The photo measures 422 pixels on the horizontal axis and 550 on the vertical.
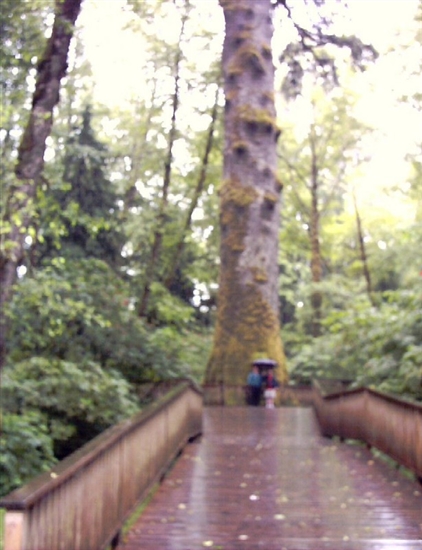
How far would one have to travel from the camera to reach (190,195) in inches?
1156

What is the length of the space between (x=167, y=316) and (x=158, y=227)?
2.84 metres

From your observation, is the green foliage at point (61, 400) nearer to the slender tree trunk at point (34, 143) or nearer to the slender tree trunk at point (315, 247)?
the slender tree trunk at point (34, 143)

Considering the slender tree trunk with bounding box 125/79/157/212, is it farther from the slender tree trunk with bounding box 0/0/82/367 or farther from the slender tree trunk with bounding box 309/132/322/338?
the slender tree trunk with bounding box 0/0/82/367

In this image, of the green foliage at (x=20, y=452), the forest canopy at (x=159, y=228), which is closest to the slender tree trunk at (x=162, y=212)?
the forest canopy at (x=159, y=228)

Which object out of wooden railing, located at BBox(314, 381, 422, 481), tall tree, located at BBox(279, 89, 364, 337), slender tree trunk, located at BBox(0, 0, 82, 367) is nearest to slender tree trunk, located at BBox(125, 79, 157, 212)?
tall tree, located at BBox(279, 89, 364, 337)

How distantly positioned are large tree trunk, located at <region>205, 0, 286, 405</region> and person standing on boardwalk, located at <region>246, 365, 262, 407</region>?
867 millimetres

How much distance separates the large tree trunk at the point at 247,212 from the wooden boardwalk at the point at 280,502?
860 centimetres

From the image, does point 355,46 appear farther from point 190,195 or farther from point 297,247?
point 297,247

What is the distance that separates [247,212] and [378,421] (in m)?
12.4

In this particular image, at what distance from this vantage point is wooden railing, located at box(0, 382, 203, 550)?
12.4 feet

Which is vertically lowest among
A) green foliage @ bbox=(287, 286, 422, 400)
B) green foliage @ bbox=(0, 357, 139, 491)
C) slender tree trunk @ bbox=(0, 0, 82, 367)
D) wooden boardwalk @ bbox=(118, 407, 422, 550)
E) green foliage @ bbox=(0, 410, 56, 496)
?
wooden boardwalk @ bbox=(118, 407, 422, 550)

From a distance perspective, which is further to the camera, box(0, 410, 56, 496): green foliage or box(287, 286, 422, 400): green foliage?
box(287, 286, 422, 400): green foliage

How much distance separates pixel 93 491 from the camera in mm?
5285

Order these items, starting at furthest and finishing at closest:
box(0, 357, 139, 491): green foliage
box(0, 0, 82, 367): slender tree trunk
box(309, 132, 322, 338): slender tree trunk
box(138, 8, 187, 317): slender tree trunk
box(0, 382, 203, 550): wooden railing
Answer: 1. box(309, 132, 322, 338): slender tree trunk
2. box(138, 8, 187, 317): slender tree trunk
3. box(0, 357, 139, 491): green foliage
4. box(0, 0, 82, 367): slender tree trunk
5. box(0, 382, 203, 550): wooden railing
